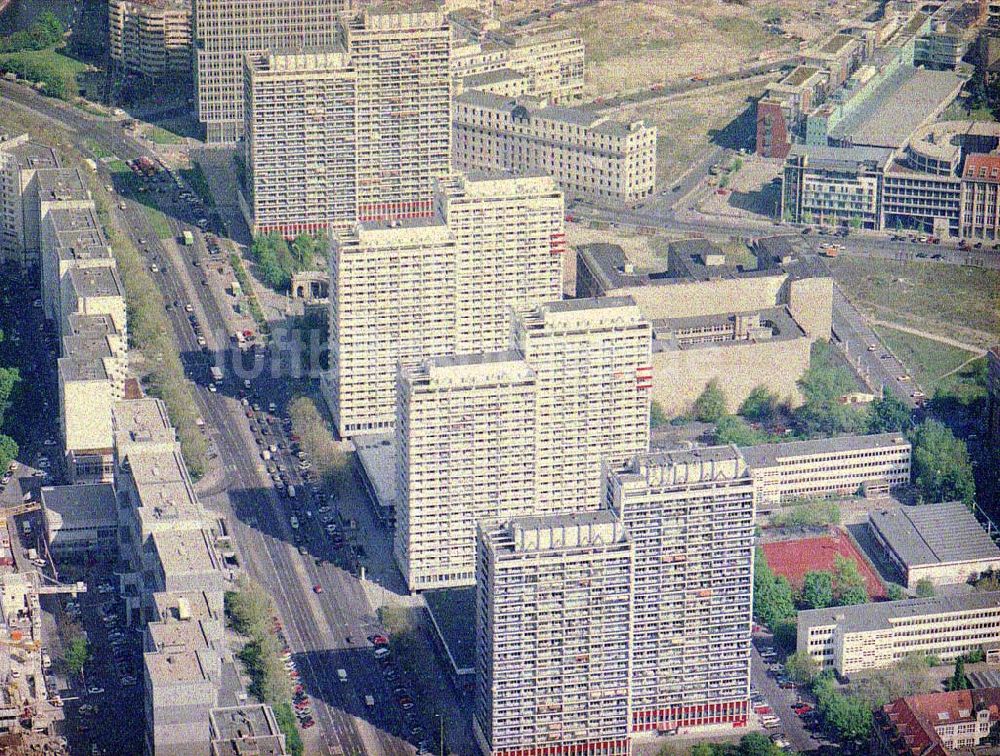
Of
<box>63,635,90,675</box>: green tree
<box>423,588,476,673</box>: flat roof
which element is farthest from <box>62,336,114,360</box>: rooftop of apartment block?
<box>423,588,476,673</box>: flat roof

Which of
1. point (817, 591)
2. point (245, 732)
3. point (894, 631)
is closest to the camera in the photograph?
point (245, 732)

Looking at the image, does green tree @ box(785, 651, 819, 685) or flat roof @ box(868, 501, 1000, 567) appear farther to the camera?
flat roof @ box(868, 501, 1000, 567)

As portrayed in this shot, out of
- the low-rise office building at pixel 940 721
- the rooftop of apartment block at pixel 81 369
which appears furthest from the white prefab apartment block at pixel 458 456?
the low-rise office building at pixel 940 721

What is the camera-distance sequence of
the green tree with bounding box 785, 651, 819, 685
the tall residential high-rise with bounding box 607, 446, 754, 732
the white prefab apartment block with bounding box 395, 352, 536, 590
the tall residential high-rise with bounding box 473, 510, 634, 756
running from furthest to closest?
the white prefab apartment block with bounding box 395, 352, 536, 590 < the green tree with bounding box 785, 651, 819, 685 < the tall residential high-rise with bounding box 607, 446, 754, 732 < the tall residential high-rise with bounding box 473, 510, 634, 756

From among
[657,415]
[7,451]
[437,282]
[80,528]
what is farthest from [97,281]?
[657,415]

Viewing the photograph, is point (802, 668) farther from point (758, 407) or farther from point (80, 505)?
point (80, 505)

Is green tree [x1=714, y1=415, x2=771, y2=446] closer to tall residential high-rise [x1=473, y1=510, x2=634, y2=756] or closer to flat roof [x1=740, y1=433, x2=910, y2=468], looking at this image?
flat roof [x1=740, y1=433, x2=910, y2=468]
